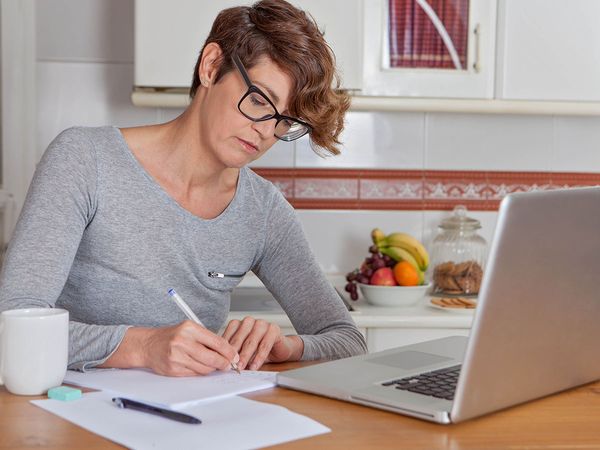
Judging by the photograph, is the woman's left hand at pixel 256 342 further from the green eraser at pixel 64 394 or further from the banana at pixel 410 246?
the banana at pixel 410 246

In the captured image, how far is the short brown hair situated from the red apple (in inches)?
37.4

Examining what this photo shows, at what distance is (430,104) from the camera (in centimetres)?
254

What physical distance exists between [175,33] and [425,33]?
699 millimetres

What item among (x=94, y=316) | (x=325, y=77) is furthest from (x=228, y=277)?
(x=325, y=77)

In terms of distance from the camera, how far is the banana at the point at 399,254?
2615mm

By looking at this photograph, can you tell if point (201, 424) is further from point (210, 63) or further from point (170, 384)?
point (210, 63)

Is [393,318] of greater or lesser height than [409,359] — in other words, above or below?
below

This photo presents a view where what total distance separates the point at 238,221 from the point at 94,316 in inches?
13.0

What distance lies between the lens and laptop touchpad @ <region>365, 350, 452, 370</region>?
128 cm

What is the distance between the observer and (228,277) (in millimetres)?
1744

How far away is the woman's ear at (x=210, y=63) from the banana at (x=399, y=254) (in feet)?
3.71

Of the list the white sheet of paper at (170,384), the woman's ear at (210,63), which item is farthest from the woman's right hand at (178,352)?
the woman's ear at (210,63)

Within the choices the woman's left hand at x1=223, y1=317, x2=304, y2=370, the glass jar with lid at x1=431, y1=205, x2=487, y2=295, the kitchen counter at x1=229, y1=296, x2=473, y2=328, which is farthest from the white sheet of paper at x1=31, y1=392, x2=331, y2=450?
the glass jar with lid at x1=431, y1=205, x2=487, y2=295

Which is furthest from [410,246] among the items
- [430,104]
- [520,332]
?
[520,332]
